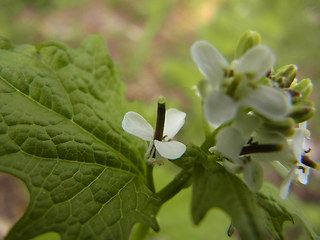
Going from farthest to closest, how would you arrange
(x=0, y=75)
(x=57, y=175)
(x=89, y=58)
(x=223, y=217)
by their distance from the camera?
(x=223, y=217) < (x=89, y=58) < (x=0, y=75) < (x=57, y=175)

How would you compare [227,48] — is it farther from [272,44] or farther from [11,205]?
[11,205]

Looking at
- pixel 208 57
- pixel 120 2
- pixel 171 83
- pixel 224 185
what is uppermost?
pixel 208 57

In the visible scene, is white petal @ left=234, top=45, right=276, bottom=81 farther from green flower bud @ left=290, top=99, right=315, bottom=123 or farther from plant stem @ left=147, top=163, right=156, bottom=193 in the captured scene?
plant stem @ left=147, top=163, right=156, bottom=193

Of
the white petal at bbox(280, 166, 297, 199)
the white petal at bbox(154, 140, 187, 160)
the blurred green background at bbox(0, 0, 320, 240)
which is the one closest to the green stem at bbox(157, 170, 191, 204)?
the white petal at bbox(154, 140, 187, 160)

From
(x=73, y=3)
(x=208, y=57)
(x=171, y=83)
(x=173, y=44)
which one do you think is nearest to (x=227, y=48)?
(x=171, y=83)

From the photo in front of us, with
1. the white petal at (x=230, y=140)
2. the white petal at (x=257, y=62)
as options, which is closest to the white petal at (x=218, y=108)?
the white petal at (x=230, y=140)
